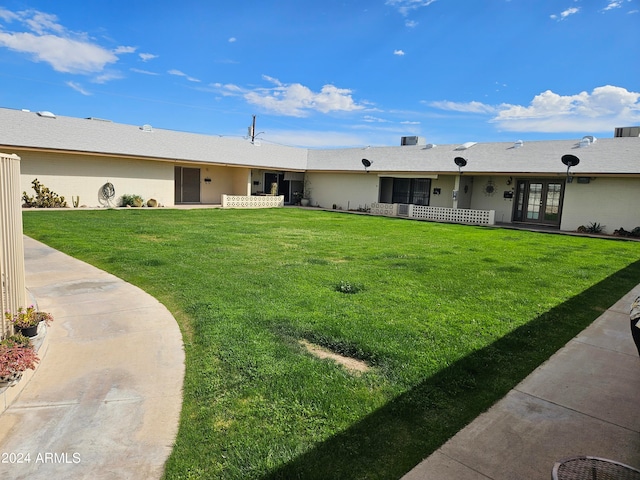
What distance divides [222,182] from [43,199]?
11.1 metres

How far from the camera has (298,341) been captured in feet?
15.3

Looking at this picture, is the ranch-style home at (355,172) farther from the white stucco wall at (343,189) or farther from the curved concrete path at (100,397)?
the curved concrete path at (100,397)

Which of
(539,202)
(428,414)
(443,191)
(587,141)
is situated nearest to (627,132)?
(587,141)

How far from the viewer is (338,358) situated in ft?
14.1

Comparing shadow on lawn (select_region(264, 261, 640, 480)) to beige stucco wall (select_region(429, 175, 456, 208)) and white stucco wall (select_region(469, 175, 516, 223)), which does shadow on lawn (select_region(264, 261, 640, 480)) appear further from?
beige stucco wall (select_region(429, 175, 456, 208))

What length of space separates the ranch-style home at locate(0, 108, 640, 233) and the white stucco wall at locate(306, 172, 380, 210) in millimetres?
73

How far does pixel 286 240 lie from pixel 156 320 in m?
7.46

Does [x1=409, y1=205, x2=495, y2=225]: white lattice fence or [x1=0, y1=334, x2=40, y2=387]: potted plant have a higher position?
[x1=409, y1=205, x2=495, y2=225]: white lattice fence

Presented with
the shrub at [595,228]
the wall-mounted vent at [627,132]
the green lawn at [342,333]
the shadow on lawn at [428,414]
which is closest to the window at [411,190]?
the shrub at [595,228]

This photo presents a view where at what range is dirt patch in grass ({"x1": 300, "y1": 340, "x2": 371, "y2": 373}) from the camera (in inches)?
162

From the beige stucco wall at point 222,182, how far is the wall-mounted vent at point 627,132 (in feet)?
69.5

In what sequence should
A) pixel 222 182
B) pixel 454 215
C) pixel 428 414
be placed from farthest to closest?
pixel 222 182 → pixel 454 215 → pixel 428 414

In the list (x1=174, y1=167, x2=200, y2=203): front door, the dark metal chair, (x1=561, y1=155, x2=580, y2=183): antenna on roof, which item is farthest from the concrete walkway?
(x1=174, y1=167, x2=200, y2=203): front door

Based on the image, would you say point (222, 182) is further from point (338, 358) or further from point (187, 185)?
point (338, 358)
